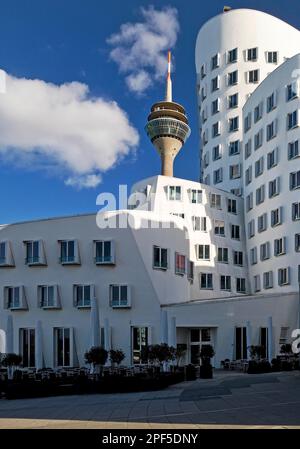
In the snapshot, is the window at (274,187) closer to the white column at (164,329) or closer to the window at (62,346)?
the white column at (164,329)

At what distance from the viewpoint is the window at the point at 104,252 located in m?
38.3

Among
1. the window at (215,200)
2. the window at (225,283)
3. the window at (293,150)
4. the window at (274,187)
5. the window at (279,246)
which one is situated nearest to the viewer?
the window at (293,150)

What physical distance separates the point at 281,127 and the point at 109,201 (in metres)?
16.5

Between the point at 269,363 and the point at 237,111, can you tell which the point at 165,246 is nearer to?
the point at 269,363

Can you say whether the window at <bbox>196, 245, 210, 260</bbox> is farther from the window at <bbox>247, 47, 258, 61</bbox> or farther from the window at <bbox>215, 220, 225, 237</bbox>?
the window at <bbox>247, 47, 258, 61</bbox>

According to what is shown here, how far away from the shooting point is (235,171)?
58.7 meters

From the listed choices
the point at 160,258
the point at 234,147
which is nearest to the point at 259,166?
the point at 234,147

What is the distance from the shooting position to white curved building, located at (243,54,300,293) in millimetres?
43688

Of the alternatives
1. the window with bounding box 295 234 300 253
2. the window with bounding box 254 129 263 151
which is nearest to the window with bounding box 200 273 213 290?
the window with bounding box 295 234 300 253

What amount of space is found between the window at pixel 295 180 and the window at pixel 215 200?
10419 mm

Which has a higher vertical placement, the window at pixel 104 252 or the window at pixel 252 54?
the window at pixel 252 54

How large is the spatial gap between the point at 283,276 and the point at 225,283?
27.6 feet

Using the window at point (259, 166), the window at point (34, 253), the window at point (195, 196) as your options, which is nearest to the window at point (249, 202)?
the window at point (259, 166)

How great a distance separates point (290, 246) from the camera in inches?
1711
